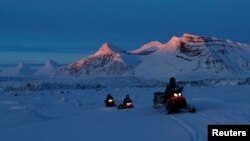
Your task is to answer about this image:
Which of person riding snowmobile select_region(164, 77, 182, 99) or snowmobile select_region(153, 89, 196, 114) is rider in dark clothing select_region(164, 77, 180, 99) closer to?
person riding snowmobile select_region(164, 77, 182, 99)

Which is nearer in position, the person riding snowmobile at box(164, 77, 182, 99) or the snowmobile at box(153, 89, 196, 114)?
the snowmobile at box(153, 89, 196, 114)

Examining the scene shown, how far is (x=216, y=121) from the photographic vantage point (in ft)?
58.9

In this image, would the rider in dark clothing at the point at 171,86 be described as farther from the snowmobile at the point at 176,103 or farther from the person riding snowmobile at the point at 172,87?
the snowmobile at the point at 176,103

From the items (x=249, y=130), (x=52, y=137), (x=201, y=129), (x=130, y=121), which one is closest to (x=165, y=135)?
(x=201, y=129)

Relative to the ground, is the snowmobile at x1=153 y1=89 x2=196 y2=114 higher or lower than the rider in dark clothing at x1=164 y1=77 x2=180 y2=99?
lower

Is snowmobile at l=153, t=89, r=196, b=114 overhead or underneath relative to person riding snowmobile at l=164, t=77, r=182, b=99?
underneath

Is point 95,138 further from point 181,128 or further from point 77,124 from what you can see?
point 77,124

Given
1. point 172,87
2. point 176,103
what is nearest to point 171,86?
point 172,87

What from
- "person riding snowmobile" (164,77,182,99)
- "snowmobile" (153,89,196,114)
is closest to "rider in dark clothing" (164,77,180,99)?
"person riding snowmobile" (164,77,182,99)

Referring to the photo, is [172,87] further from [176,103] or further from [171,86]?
[176,103]

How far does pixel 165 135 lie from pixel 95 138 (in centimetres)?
206

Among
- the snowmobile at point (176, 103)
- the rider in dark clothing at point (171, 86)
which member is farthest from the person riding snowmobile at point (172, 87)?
the snowmobile at point (176, 103)

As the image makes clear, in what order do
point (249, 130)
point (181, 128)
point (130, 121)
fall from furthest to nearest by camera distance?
point (130, 121) < point (181, 128) < point (249, 130)

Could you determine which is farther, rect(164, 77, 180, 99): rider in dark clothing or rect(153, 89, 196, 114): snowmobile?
rect(164, 77, 180, 99): rider in dark clothing
